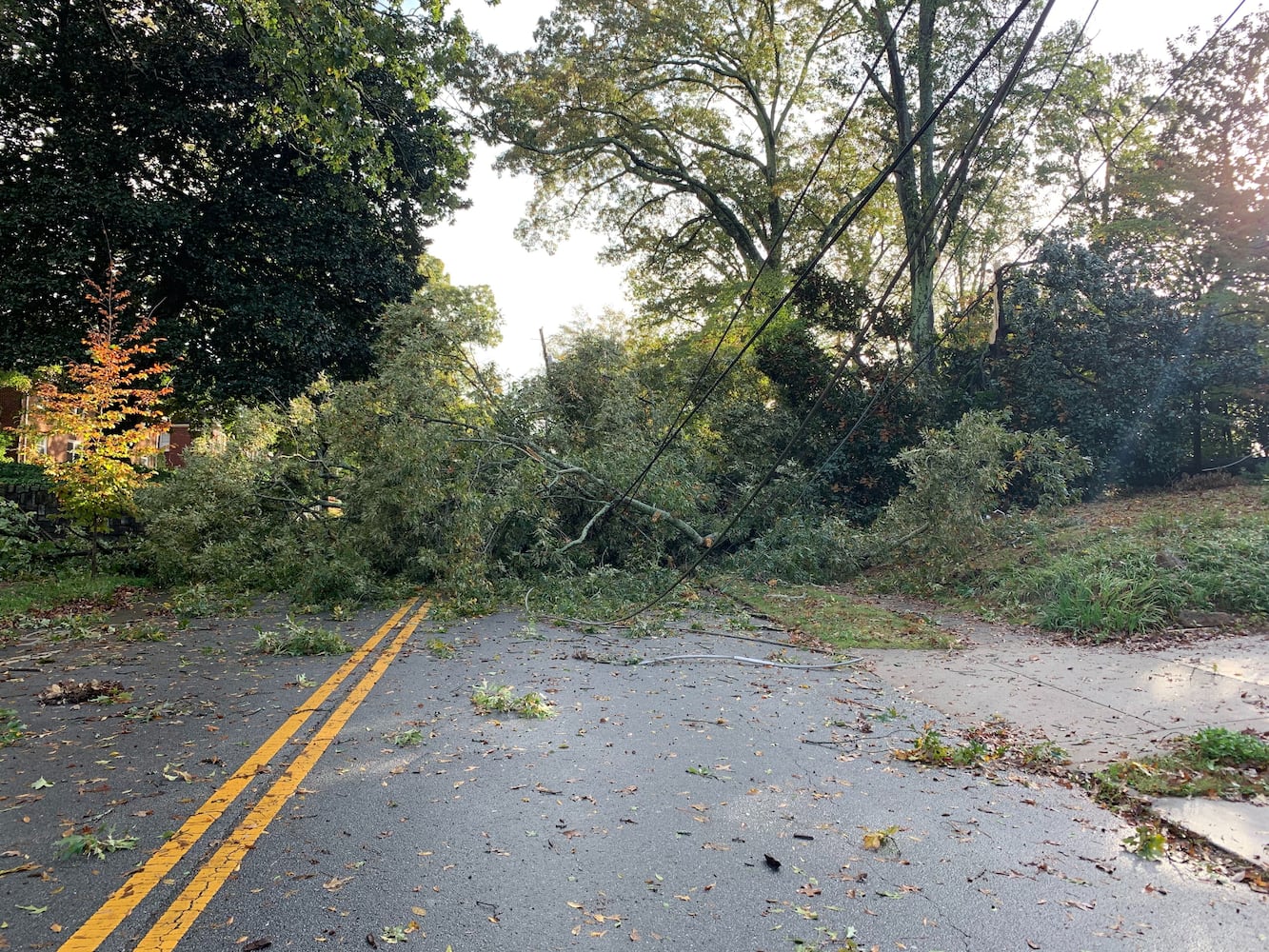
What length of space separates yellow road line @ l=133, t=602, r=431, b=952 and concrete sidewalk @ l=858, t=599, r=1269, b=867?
4285 millimetres

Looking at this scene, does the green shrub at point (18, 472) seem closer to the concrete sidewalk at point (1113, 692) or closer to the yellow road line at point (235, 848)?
the yellow road line at point (235, 848)

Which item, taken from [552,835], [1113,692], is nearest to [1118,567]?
[1113,692]

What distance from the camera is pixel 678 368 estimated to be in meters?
23.8

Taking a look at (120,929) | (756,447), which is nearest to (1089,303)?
(756,447)

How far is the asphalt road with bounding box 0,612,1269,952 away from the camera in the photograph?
9.79ft

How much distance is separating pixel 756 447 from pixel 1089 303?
7.05m

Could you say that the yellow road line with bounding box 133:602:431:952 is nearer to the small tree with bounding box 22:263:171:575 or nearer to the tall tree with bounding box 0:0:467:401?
the small tree with bounding box 22:263:171:575

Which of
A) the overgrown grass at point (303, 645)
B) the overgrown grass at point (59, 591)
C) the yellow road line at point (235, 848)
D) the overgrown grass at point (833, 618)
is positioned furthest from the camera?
the overgrown grass at point (59, 591)

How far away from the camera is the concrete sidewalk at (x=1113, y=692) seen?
4.11 m

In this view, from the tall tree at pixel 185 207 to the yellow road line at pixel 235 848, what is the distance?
12068mm

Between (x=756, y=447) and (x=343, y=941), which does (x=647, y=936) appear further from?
(x=756, y=447)

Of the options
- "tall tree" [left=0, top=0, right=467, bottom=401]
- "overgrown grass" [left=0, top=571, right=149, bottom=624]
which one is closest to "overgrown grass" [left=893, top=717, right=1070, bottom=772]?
"overgrown grass" [left=0, top=571, right=149, bottom=624]

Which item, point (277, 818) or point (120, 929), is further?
point (277, 818)

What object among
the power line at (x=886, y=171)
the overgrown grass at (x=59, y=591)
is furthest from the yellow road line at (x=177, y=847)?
the overgrown grass at (x=59, y=591)
